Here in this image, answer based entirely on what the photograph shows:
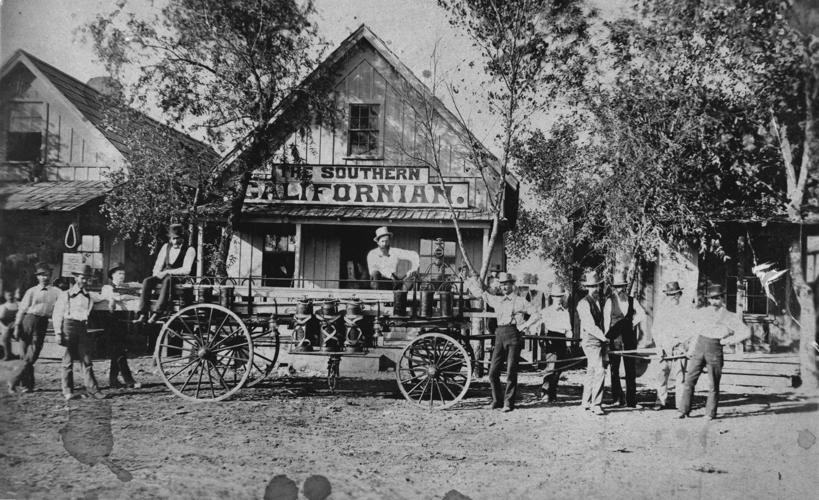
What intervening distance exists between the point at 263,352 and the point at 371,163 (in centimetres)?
463

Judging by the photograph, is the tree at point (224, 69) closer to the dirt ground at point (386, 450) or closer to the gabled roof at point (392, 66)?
the gabled roof at point (392, 66)

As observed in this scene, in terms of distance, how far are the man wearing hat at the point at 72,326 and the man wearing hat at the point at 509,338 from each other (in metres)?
5.64

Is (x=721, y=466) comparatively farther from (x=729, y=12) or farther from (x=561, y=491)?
(x=729, y=12)

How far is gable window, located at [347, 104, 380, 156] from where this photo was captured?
11.9 meters

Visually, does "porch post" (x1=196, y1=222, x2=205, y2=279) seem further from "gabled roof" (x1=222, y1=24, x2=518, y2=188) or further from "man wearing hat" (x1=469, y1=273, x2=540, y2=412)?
"man wearing hat" (x1=469, y1=273, x2=540, y2=412)

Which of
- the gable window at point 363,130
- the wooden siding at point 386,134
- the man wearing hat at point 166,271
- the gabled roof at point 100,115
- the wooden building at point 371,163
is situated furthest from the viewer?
the gable window at point 363,130

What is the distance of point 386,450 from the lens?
589cm

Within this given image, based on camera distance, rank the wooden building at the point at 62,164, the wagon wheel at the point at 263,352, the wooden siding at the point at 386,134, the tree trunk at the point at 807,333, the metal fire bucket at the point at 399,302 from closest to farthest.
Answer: the metal fire bucket at the point at 399,302, the wagon wheel at the point at 263,352, the tree trunk at the point at 807,333, the wooden building at the point at 62,164, the wooden siding at the point at 386,134

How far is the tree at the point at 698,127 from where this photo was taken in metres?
7.71

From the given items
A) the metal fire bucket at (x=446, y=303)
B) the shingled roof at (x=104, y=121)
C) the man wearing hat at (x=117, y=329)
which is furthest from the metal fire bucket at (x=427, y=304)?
the shingled roof at (x=104, y=121)

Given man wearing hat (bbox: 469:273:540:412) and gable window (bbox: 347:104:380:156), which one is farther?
gable window (bbox: 347:104:380:156)

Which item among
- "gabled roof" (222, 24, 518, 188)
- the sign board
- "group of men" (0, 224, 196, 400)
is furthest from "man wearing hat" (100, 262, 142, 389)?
the sign board

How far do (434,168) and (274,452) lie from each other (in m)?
6.84

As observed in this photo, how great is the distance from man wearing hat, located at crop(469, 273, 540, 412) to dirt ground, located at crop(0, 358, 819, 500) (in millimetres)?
322
